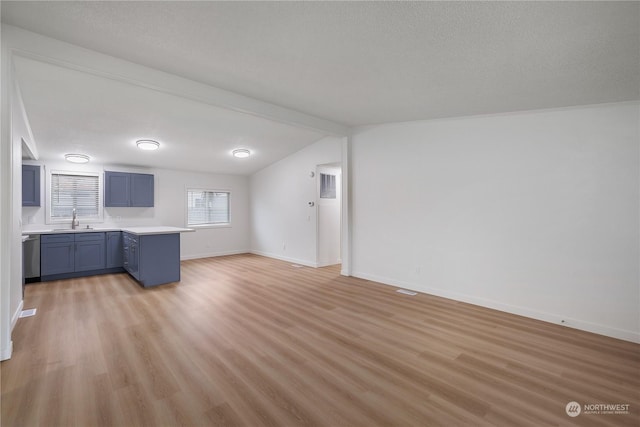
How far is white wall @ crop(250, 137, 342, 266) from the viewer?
6.20 m

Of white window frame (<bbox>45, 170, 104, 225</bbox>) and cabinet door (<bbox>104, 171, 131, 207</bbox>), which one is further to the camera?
cabinet door (<bbox>104, 171, 131, 207</bbox>)

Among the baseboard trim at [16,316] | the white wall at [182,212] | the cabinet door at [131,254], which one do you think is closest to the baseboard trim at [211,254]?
the white wall at [182,212]

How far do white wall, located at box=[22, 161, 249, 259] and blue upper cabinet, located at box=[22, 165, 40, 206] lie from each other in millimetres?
210

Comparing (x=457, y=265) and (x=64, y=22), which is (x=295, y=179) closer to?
(x=457, y=265)

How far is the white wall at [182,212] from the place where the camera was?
5.82 metres

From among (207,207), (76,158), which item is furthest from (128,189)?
(207,207)

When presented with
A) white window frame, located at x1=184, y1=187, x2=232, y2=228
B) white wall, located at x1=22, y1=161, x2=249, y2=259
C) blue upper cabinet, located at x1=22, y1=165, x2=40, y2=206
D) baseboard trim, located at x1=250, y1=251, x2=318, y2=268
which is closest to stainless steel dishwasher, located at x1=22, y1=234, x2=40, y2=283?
white wall, located at x1=22, y1=161, x2=249, y2=259

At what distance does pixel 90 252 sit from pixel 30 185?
1528mm

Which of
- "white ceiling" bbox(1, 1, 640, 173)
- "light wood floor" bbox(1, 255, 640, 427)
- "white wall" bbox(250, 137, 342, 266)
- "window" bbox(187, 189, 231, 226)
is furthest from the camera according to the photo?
"window" bbox(187, 189, 231, 226)

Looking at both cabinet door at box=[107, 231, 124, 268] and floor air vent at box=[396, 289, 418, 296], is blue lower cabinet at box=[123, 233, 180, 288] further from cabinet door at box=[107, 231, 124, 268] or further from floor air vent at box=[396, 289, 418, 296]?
floor air vent at box=[396, 289, 418, 296]

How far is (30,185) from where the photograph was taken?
515cm

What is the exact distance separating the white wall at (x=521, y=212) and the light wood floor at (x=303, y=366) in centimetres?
35

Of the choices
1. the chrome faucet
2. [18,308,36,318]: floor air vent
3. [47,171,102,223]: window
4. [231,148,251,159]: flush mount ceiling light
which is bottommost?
[18,308,36,318]: floor air vent

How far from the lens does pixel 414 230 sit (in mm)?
4457
